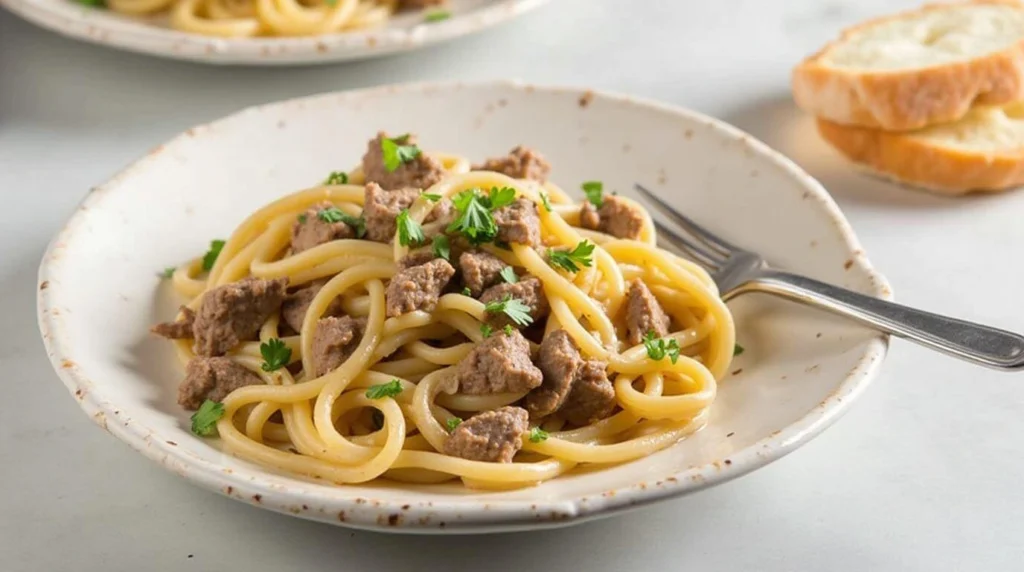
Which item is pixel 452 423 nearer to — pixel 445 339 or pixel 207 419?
pixel 445 339

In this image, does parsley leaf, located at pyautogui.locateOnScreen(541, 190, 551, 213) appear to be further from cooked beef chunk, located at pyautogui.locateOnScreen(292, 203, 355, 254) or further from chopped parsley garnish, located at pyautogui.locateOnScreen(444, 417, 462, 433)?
chopped parsley garnish, located at pyautogui.locateOnScreen(444, 417, 462, 433)

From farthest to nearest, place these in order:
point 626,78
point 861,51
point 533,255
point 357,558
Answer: point 626,78, point 861,51, point 533,255, point 357,558

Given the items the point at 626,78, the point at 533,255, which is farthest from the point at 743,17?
the point at 533,255

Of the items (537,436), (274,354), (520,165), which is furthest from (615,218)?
(274,354)

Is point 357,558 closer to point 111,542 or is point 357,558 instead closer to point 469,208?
point 111,542

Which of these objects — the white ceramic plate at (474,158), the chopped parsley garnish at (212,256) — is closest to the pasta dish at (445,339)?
the white ceramic plate at (474,158)

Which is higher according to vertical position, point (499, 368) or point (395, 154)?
point (395, 154)

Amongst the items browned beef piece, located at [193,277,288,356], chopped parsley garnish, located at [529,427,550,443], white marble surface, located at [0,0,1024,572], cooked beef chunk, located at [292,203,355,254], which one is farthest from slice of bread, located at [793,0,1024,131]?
browned beef piece, located at [193,277,288,356]
